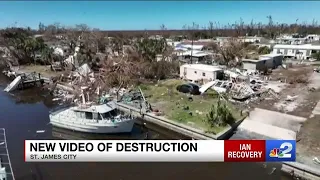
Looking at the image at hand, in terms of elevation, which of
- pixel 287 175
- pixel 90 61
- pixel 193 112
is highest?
pixel 90 61

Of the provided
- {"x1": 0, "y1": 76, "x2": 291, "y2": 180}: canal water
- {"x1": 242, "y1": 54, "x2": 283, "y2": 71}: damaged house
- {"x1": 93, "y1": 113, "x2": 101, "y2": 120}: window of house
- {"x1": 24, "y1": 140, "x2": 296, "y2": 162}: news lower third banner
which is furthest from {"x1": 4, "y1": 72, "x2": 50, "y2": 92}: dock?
{"x1": 242, "y1": 54, "x2": 283, "y2": 71}: damaged house

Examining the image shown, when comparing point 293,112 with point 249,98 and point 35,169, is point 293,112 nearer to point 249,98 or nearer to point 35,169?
point 249,98

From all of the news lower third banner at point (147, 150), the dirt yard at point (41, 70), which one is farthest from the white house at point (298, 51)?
the news lower third banner at point (147, 150)

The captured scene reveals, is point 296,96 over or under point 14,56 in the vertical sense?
under

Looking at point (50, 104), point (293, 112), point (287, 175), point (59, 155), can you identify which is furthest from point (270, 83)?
point (59, 155)

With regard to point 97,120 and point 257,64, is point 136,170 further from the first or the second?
point 257,64

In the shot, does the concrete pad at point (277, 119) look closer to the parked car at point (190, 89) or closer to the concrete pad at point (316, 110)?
the concrete pad at point (316, 110)

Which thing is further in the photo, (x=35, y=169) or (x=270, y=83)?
(x=270, y=83)

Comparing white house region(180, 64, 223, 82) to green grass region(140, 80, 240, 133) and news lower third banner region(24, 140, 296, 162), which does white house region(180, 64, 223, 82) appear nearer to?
green grass region(140, 80, 240, 133)
